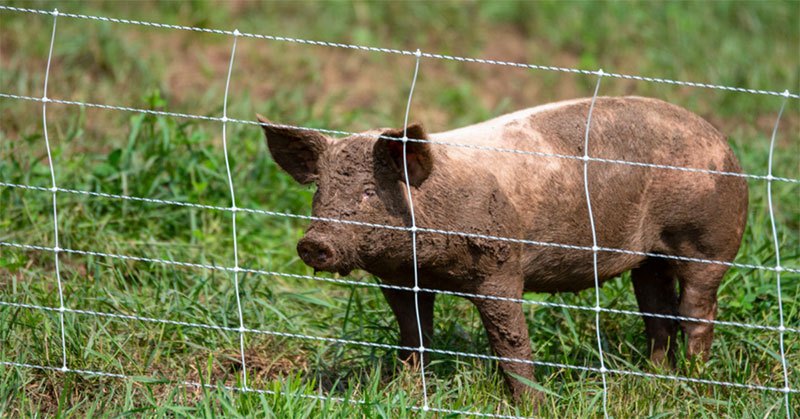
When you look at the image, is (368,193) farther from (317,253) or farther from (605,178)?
(605,178)

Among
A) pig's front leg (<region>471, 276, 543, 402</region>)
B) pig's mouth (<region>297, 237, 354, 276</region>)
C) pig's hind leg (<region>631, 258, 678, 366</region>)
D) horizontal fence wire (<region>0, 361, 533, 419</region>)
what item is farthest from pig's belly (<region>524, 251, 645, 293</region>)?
pig's mouth (<region>297, 237, 354, 276</region>)

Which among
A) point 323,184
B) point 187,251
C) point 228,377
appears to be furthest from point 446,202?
point 187,251

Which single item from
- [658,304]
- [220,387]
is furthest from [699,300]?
[220,387]

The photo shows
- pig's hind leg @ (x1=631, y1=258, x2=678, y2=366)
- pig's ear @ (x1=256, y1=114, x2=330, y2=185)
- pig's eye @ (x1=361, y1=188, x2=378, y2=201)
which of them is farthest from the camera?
pig's hind leg @ (x1=631, y1=258, x2=678, y2=366)

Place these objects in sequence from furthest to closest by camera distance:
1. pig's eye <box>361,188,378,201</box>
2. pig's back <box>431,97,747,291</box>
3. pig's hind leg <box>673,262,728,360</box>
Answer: pig's hind leg <box>673,262,728,360</box>, pig's back <box>431,97,747,291</box>, pig's eye <box>361,188,378,201</box>

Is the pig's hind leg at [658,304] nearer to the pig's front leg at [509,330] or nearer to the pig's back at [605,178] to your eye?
the pig's back at [605,178]

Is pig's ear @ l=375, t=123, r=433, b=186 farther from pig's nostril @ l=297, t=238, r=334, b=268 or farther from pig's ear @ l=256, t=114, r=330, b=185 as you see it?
pig's nostril @ l=297, t=238, r=334, b=268

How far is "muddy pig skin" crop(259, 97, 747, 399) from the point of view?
3.55 m

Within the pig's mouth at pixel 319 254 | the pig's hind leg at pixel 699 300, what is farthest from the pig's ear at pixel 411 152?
the pig's hind leg at pixel 699 300

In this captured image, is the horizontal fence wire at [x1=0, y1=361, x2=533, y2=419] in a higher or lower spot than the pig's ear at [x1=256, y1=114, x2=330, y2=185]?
lower

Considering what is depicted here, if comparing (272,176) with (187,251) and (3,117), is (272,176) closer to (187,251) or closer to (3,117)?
(187,251)

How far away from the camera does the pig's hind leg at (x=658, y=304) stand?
438cm

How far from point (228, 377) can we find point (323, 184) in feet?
3.64

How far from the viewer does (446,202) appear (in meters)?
3.63
